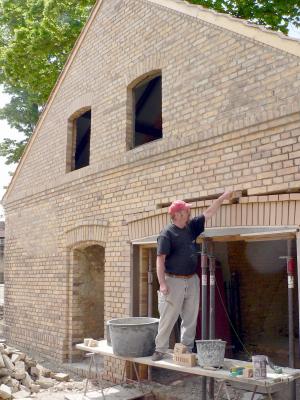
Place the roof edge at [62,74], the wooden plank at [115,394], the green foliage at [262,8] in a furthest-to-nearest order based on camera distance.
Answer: the green foliage at [262,8]
the roof edge at [62,74]
the wooden plank at [115,394]

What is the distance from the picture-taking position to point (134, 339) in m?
5.17

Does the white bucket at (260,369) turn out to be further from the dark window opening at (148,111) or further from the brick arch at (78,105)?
the brick arch at (78,105)

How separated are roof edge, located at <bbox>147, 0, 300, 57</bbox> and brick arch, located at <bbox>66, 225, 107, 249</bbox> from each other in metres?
3.66

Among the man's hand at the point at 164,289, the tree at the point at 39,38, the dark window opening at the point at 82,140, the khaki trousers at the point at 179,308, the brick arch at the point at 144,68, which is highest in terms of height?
the tree at the point at 39,38

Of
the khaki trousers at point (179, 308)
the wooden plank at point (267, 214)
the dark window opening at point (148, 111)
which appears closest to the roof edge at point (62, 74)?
the dark window opening at point (148, 111)

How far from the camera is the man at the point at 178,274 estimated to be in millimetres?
4973

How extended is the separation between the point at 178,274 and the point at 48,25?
438 inches

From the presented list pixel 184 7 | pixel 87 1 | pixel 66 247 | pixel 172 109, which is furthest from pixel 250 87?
pixel 87 1

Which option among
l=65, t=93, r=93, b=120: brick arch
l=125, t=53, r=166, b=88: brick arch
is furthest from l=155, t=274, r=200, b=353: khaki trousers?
l=65, t=93, r=93, b=120: brick arch

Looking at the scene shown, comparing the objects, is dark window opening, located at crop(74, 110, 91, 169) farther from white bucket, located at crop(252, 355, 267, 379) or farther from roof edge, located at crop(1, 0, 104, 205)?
white bucket, located at crop(252, 355, 267, 379)

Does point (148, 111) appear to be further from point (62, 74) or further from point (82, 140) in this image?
point (62, 74)

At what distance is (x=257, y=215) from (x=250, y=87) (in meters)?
1.63

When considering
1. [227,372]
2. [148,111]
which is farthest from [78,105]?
[227,372]

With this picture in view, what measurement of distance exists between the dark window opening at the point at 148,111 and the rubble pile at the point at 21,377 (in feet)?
15.3
